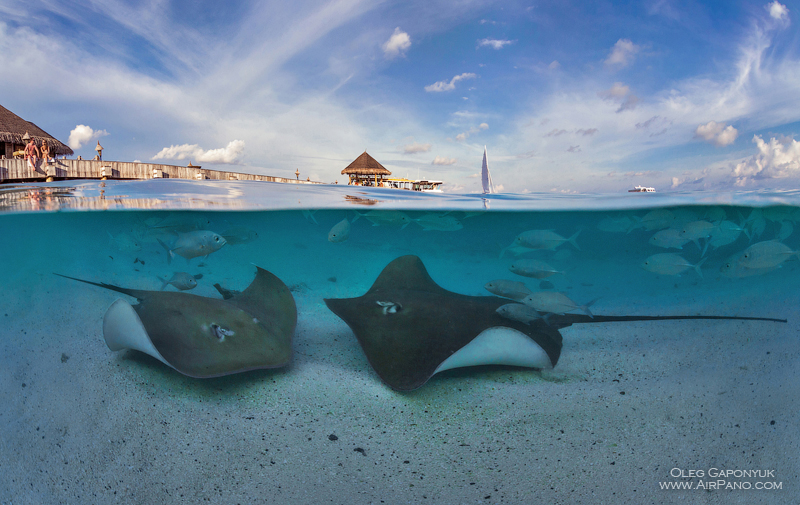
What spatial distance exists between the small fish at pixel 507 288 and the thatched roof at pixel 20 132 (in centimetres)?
2185

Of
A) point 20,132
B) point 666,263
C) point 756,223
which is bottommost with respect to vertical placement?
point 666,263

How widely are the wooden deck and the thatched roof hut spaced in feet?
24.2

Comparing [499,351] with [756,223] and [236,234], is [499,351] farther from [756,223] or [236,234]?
[756,223]

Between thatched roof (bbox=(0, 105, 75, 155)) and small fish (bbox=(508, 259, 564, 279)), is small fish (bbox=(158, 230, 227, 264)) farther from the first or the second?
thatched roof (bbox=(0, 105, 75, 155))

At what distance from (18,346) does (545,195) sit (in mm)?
10341

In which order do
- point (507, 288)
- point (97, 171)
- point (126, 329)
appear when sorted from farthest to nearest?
point (97, 171), point (507, 288), point (126, 329)

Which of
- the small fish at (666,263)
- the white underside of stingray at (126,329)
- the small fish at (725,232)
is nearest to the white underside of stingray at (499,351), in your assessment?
the white underside of stingray at (126,329)

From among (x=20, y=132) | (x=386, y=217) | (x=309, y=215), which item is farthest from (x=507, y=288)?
(x=20, y=132)

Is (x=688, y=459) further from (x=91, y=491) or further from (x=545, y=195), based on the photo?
(x=545, y=195)

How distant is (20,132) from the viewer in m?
15.9

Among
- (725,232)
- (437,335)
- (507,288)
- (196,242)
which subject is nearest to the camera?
(437,335)

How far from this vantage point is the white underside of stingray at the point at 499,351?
8.12 feet

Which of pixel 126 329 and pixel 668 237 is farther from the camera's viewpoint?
pixel 668 237

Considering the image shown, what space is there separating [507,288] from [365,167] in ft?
61.7
